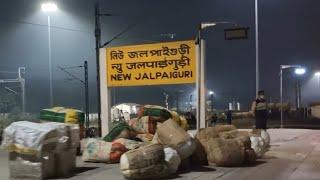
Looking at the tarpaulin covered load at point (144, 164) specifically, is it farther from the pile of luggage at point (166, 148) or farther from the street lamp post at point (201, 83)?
the street lamp post at point (201, 83)

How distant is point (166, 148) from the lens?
13.4m

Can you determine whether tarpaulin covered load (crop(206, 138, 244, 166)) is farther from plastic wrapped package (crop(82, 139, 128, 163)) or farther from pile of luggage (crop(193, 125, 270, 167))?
plastic wrapped package (crop(82, 139, 128, 163))

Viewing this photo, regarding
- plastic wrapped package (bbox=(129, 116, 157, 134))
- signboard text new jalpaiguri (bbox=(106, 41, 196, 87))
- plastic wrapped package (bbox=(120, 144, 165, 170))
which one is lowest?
plastic wrapped package (bbox=(120, 144, 165, 170))

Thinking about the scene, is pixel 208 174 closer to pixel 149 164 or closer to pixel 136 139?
pixel 149 164

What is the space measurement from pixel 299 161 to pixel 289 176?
3.21 m

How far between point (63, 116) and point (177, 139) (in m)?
4.88


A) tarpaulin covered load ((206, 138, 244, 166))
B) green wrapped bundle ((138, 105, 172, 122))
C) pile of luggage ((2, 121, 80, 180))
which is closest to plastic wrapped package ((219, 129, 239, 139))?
tarpaulin covered load ((206, 138, 244, 166))

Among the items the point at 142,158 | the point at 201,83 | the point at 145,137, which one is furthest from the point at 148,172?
the point at 201,83

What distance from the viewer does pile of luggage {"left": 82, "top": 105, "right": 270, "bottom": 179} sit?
12539 mm

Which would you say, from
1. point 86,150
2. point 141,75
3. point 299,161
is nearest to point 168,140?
point 86,150

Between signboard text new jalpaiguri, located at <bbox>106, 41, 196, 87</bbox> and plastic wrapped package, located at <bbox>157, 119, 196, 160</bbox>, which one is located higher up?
signboard text new jalpaiguri, located at <bbox>106, 41, 196, 87</bbox>

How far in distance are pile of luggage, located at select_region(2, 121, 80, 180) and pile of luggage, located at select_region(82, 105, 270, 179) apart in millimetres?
1383

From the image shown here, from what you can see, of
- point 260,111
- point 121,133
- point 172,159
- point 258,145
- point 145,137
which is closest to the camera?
point 172,159

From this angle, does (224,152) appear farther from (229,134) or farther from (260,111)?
(260,111)
